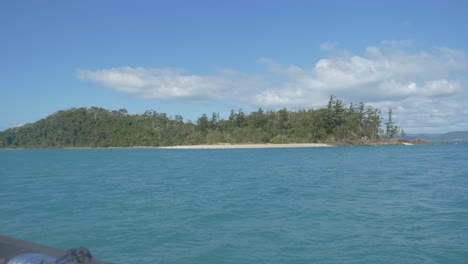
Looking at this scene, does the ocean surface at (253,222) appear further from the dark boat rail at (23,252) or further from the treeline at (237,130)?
the treeline at (237,130)

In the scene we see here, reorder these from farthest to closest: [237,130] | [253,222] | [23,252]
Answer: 1. [237,130]
2. [253,222]
3. [23,252]

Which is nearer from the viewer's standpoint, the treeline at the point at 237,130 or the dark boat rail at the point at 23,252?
the dark boat rail at the point at 23,252

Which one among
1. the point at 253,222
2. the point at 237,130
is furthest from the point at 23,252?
the point at 237,130

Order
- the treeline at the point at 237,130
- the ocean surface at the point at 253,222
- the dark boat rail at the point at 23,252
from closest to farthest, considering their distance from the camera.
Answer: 1. the dark boat rail at the point at 23,252
2. the ocean surface at the point at 253,222
3. the treeline at the point at 237,130

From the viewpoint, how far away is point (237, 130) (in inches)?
6304

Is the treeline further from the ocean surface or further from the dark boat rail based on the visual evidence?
the dark boat rail

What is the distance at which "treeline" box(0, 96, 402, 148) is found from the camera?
144 metres

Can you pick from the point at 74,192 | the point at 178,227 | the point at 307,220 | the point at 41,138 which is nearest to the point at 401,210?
the point at 307,220

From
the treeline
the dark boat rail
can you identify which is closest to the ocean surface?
the dark boat rail

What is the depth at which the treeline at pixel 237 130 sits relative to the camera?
144 m

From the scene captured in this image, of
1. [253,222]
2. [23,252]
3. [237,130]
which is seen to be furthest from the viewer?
[237,130]

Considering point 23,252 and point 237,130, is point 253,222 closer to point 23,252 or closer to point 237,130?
point 23,252

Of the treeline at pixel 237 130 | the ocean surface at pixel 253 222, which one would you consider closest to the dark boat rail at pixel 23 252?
the ocean surface at pixel 253 222

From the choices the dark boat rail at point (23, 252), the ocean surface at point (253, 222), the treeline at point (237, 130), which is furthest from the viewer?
the treeline at point (237, 130)
